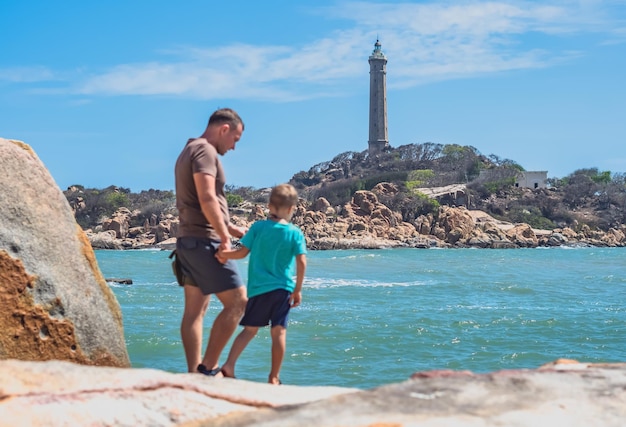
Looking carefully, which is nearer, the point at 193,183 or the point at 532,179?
the point at 193,183

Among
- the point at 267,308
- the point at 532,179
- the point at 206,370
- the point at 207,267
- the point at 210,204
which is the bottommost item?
the point at 206,370

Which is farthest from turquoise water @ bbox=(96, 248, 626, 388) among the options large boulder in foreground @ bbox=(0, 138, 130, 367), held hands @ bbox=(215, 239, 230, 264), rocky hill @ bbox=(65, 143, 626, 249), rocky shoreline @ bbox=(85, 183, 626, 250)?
rocky hill @ bbox=(65, 143, 626, 249)

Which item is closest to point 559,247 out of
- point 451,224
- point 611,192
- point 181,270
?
point 451,224

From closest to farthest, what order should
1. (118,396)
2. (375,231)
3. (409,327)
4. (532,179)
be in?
(118,396)
(409,327)
(375,231)
(532,179)

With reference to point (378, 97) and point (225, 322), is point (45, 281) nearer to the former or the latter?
point (225, 322)

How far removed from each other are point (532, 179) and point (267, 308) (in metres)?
80.6

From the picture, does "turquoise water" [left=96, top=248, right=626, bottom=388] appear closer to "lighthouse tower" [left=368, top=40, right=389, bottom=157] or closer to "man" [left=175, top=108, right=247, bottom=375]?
"man" [left=175, top=108, right=247, bottom=375]

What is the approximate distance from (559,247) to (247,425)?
201 feet

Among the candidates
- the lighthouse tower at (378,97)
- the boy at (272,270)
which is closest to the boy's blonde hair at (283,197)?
the boy at (272,270)

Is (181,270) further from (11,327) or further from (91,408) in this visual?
(91,408)

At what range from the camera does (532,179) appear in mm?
82125

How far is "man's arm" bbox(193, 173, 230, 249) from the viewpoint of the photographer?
4508mm

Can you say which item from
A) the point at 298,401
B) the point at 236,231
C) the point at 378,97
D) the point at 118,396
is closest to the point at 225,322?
the point at 236,231

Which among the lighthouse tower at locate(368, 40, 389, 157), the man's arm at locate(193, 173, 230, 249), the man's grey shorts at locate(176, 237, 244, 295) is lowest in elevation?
the man's grey shorts at locate(176, 237, 244, 295)
